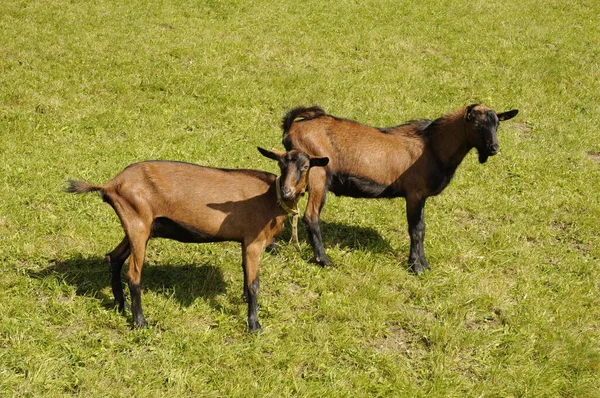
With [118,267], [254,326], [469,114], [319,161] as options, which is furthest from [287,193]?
[469,114]

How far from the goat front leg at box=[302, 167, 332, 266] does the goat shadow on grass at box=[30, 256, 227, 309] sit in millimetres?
1337

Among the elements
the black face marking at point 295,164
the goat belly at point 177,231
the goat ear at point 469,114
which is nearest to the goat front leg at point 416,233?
the goat ear at point 469,114

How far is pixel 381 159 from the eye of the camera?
26.9ft

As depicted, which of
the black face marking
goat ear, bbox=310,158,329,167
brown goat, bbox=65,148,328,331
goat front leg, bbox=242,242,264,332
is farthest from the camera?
goat front leg, bbox=242,242,264,332

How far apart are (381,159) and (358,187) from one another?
50 centimetres

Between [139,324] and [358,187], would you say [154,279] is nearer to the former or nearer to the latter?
[139,324]

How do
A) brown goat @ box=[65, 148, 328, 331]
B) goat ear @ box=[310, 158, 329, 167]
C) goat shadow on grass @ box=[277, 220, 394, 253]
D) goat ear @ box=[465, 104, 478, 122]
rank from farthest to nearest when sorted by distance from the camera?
goat shadow on grass @ box=[277, 220, 394, 253]
goat ear @ box=[465, 104, 478, 122]
goat ear @ box=[310, 158, 329, 167]
brown goat @ box=[65, 148, 328, 331]

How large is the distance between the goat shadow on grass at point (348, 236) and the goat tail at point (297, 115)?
5.18ft

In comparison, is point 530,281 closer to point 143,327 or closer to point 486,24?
point 143,327

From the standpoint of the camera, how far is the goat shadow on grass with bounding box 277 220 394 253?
862cm

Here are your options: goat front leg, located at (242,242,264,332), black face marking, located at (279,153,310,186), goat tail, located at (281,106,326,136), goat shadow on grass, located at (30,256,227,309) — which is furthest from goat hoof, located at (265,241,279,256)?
black face marking, located at (279,153,310,186)

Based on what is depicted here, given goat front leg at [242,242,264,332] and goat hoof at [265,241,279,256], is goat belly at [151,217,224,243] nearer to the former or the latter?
goat front leg at [242,242,264,332]

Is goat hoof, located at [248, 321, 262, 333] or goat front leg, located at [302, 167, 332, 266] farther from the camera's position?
goat front leg, located at [302, 167, 332, 266]

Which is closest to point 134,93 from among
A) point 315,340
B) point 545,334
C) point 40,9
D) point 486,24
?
point 40,9
